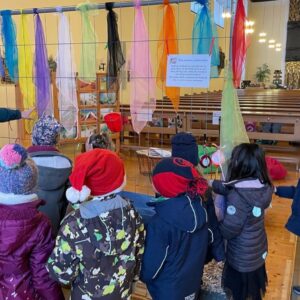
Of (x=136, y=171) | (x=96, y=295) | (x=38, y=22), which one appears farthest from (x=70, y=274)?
(x=136, y=171)

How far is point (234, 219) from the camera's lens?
5.47 ft

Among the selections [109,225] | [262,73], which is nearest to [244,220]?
[109,225]

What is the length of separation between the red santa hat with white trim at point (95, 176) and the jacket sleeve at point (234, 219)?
626mm

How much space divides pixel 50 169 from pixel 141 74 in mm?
844

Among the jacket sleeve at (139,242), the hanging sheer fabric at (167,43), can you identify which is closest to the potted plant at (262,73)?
the hanging sheer fabric at (167,43)

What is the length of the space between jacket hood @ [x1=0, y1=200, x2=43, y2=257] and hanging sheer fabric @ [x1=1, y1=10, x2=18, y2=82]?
153cm

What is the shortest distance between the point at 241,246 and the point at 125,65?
1.29m

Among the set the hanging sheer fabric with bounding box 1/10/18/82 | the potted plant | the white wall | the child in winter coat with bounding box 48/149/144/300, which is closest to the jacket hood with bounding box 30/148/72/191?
the child in winter coat with bounding box 48/149/144/300

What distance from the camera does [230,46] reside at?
175 cm

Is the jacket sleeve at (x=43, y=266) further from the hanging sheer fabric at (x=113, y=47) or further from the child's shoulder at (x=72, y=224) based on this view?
the hanging sheer fabric at (x=113, y=47)

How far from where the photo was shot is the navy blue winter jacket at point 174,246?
137cm

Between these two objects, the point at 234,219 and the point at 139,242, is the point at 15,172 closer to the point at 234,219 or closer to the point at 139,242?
the point at 139,242

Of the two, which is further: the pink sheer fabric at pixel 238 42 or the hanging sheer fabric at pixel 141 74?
the hanging sheer fabric at pixel 141 74

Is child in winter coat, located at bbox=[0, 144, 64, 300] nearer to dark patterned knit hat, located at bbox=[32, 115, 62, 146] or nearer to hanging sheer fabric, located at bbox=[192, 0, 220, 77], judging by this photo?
dark patterned knit hat, located at bbox=[32, 115, 62, 146]
